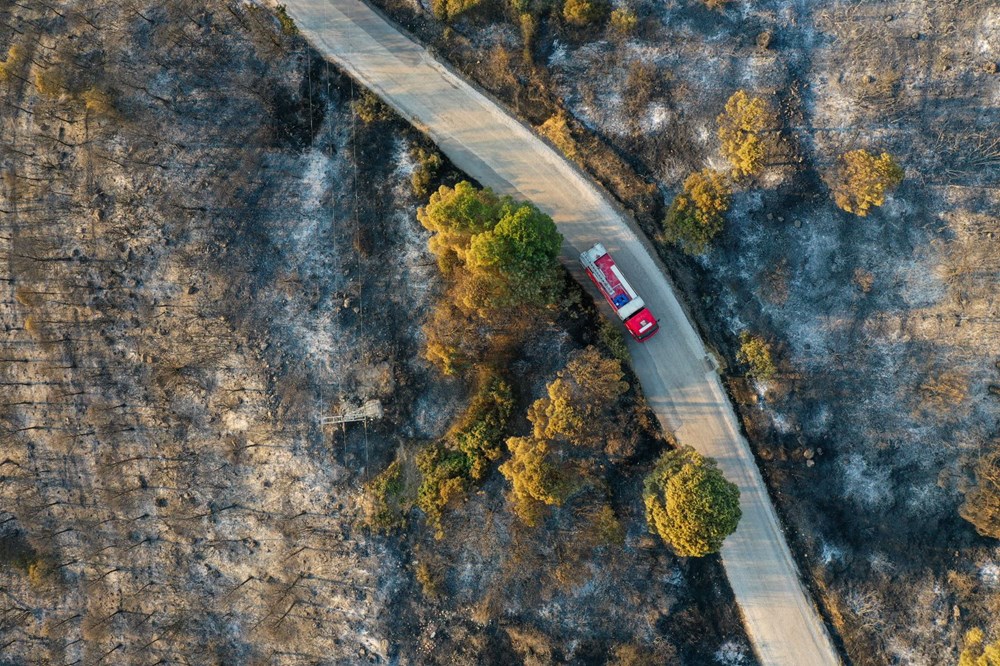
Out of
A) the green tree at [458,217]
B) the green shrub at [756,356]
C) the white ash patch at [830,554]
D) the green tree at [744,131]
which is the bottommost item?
the white ash patch at [830,554]

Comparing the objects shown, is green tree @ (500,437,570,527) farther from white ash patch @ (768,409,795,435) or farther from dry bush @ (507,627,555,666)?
white ash patch @ (768,409,795,435)

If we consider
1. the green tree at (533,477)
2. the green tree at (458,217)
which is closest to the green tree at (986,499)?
the green tree at (533,477)

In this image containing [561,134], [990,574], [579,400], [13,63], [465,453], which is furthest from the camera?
[13,63]

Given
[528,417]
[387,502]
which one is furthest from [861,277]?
[387,502]

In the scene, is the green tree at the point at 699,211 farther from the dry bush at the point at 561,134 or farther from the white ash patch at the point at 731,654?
the white ash patch at the point at 731,654

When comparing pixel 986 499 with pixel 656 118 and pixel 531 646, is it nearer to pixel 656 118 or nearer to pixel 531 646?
pixel 531 646
